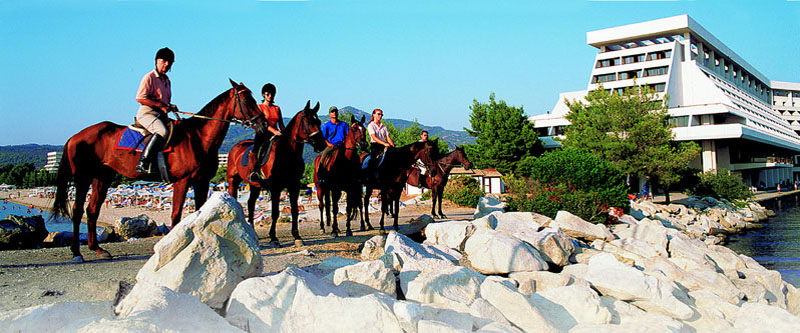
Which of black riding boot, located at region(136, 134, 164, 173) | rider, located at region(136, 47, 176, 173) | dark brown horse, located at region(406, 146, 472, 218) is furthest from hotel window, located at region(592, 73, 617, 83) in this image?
black riding boot, located at region(136, 134, 164, 173)

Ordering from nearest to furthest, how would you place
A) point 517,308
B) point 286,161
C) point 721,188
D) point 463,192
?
point 517,308 < point 286,161 < point 463,192 < point 721,188

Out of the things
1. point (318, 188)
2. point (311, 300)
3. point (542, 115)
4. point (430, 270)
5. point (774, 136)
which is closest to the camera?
point (311, 300)

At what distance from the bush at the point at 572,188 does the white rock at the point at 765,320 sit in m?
9.20

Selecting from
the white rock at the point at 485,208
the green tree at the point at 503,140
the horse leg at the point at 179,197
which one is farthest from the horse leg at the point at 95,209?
the green tree at the point at 503,140

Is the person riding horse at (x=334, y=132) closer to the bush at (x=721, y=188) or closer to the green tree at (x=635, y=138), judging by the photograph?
the green tree at (x=635, y=138)

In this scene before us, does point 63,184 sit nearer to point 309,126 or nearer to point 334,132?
point 309,126

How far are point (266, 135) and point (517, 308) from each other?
5473mm

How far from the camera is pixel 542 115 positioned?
231 feet

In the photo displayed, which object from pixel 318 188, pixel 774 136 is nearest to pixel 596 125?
pixel 318 188

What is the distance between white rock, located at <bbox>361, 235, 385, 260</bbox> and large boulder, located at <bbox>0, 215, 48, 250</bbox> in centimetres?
787

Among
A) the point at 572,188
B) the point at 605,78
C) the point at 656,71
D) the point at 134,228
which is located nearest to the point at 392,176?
the point at 134,228

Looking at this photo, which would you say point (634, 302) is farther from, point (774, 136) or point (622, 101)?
point (774, 136)

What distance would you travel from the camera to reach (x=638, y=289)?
7219 millimetres

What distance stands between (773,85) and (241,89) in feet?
483
